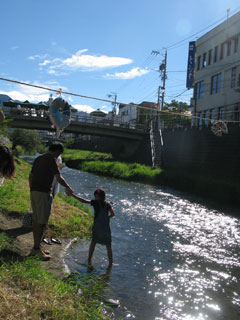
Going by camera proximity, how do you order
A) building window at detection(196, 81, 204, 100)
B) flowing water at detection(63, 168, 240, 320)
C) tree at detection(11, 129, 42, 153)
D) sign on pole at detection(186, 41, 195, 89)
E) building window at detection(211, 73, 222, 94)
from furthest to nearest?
tree at detection(11, 129, 42, 153) < sign on pole at detection(186, 41, 195, 89) < building window at detection(196, 81, 204, 100) < building window at detection(211, 73, 222, 94) < flowing water at detection(63, 168, 240, 320)

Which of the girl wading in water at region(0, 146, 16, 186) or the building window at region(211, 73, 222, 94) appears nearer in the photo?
the girl wading in water at region(0, 146, 16, 186)

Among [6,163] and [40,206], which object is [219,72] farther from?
[6,163]

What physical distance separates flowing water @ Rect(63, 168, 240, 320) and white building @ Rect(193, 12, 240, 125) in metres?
18.4

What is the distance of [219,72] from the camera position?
31938mm

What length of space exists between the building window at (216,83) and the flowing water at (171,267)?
23.1 meters

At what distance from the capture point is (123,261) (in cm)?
664

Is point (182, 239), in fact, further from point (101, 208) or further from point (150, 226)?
point (101, 208)

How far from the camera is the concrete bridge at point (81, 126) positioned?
33781 mm

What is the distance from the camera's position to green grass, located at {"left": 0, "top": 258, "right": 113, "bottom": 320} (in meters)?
3.19

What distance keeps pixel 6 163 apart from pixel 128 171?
25.6 meters

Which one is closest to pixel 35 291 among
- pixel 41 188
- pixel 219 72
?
pixel 41 188

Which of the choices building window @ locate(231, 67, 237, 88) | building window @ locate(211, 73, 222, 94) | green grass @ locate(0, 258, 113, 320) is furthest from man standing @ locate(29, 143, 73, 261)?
building window @ locate(211, 73, 222, 94)

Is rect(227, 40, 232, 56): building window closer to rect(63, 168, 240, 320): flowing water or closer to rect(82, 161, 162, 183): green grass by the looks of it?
rect(82, 161, 162, 183): green grass

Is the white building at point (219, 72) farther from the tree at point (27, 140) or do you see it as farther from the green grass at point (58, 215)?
the tree at point (27, 140)
